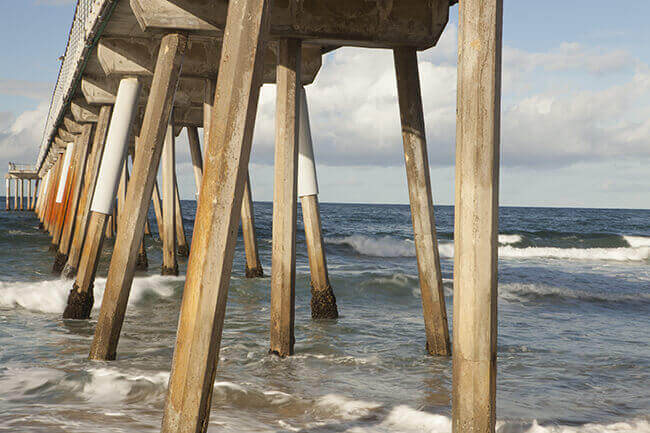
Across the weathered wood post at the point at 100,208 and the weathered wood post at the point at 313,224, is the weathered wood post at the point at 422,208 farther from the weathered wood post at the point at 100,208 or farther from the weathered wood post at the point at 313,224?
the weathered wood post at the point at 100,208

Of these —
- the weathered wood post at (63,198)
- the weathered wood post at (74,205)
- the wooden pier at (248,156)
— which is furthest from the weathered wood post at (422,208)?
the weathered wood post at (63,198)

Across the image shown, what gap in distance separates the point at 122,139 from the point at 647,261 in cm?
2119

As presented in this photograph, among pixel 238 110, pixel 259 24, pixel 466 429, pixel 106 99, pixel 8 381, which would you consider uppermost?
pixel 106 99

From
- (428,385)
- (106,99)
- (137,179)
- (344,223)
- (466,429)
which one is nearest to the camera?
(466,429)

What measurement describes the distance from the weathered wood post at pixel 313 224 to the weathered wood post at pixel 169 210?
524cm

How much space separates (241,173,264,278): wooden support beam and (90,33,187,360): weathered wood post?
5.00m

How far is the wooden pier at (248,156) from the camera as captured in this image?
9.24 feet

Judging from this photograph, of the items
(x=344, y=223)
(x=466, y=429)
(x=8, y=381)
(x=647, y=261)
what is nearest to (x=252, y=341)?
(x=8, y=381)

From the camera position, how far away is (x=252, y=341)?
685 centimetres

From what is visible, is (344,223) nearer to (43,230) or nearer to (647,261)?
(43,230)

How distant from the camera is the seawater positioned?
168 inches

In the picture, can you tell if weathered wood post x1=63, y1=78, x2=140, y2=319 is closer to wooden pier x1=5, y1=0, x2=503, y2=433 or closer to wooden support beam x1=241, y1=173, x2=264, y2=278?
wooden pier x1=5, y1=0, x2=503, y2=433

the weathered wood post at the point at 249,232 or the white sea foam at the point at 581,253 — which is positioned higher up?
the weathered wood post at the point at 249,232

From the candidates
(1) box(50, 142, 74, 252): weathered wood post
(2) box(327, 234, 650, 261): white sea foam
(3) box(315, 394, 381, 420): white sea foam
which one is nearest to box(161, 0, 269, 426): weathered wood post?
(3) box(315, 394, 381, 420): white sea foam
